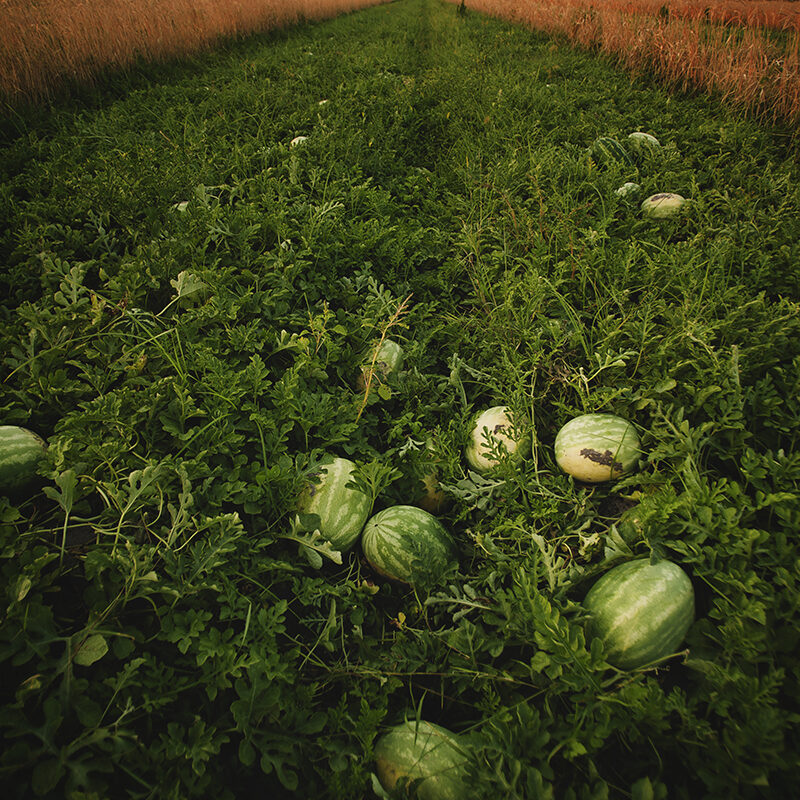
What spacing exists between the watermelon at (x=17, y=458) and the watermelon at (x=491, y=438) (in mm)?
1476

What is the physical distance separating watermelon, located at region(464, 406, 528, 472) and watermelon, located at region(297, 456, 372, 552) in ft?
1.52

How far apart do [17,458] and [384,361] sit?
1.32 m

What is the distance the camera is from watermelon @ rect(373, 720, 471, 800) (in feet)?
3.51

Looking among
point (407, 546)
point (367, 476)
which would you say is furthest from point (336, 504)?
point (407, 546)

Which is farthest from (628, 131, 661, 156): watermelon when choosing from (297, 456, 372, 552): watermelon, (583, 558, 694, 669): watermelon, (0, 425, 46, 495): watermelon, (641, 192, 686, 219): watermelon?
(0, 425, 46, 495): watermelon

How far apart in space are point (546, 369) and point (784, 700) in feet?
4.17

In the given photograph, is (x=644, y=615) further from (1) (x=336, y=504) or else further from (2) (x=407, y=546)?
(1) (x=336, y=504)

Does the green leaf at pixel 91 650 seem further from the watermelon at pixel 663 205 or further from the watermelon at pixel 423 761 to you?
the watermelon at pixel 663 205

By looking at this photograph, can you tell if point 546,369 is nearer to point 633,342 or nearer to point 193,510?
point 633,342

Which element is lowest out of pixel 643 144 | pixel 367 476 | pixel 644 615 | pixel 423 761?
pixel 423 761

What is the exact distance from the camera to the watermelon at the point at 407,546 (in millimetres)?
1387

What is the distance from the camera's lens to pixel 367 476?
150 cm

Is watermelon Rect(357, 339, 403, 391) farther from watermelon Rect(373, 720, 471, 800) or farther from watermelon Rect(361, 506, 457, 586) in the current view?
watermelon Rect(373, 720, 471, 800)

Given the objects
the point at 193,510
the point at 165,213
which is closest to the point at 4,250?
the point at 165,213
